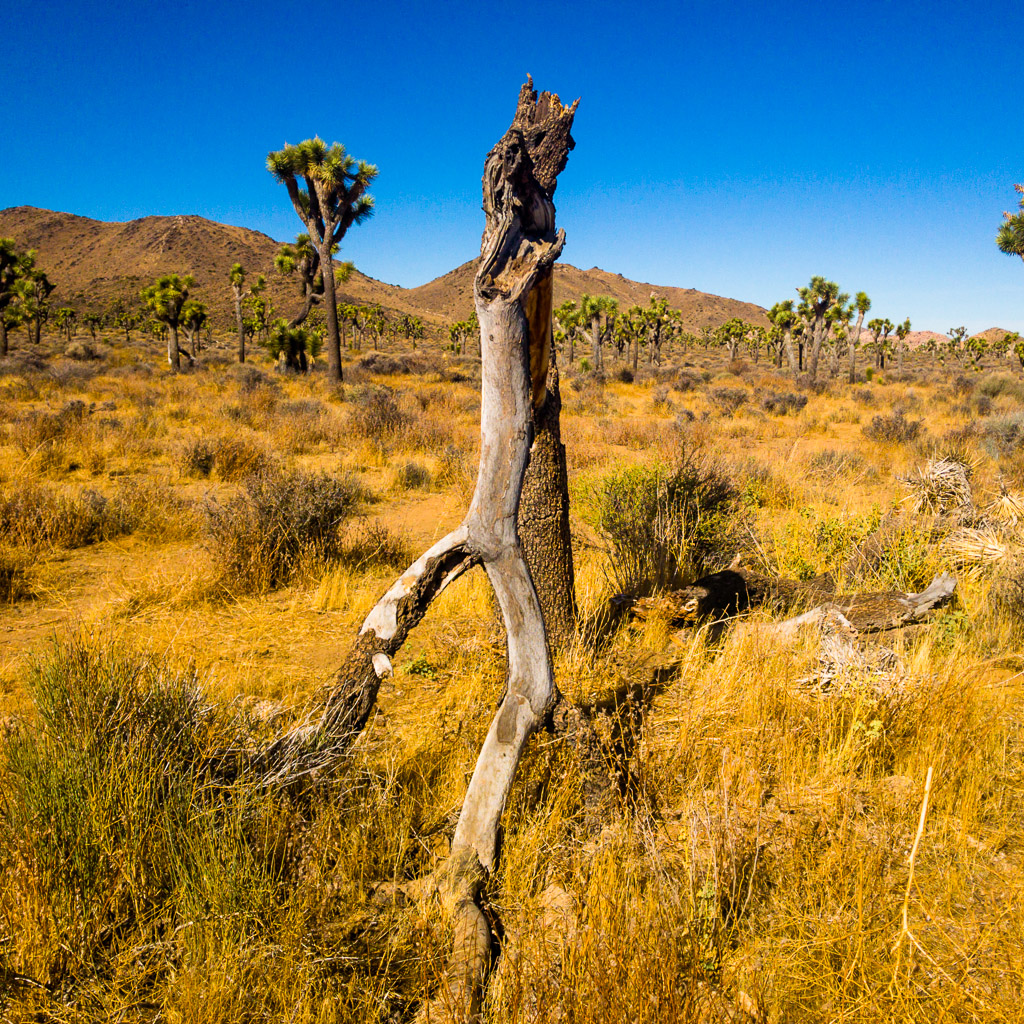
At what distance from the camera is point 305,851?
89.8 inches

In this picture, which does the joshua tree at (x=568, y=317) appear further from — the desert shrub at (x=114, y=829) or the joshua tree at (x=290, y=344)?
the desert shrub at (x=114, y=829)

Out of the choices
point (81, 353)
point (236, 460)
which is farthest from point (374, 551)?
point (81, 353)

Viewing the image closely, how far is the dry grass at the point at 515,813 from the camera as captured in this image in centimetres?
178

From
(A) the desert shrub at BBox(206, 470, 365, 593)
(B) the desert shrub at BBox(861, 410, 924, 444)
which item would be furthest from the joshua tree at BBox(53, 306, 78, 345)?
(B) the desert shrub at BBox(861, 410, 924, 444)

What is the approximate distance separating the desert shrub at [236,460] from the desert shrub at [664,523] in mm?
5777

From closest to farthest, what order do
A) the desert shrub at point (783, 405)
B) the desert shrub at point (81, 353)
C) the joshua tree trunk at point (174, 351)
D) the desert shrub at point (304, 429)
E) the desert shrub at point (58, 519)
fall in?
the desert shrub at point (58, 519)
the desert shrub at point (304, 429)
the desert shrub at point (783, 405)
the joshua tree trunk at point (174, 351)
the desert shrub at point (81, 353)

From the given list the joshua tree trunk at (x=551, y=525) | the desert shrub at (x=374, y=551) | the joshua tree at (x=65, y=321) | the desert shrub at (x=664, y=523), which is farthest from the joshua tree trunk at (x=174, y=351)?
the joshua tree at (x=65, y=321)

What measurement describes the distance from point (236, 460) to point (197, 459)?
0.57 meters

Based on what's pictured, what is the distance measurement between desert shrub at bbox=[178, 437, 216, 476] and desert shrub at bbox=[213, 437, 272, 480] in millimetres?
95

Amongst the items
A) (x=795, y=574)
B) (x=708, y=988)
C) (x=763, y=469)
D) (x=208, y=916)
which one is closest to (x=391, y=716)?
(x=208, y=916)

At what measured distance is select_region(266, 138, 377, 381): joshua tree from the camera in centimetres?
1952

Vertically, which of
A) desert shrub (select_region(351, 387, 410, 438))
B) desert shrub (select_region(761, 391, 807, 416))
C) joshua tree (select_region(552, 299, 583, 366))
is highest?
joshua tree (select_region(552, 299, 583, 366))

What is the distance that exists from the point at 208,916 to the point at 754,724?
262 cm

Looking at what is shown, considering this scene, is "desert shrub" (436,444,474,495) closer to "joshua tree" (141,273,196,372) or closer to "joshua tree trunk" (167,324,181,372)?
"joshua tree trunk" (167,324,181,372)
